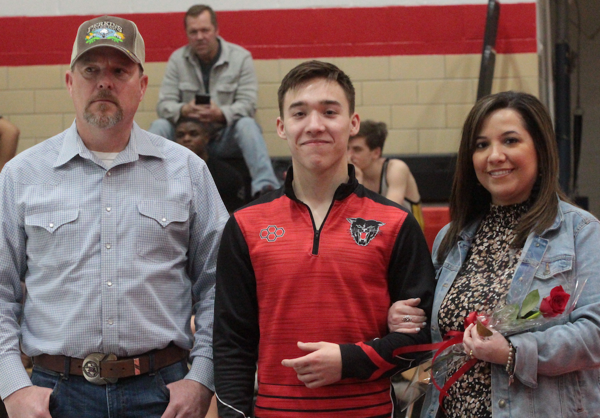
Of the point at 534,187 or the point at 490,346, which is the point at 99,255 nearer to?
the point at 490,346

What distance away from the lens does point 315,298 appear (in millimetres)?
1919

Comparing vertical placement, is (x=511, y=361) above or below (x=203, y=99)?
below

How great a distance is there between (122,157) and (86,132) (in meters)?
0.14

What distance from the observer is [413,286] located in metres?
1.97

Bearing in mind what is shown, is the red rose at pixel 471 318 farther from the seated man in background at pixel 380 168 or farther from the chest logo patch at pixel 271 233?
the seated man in background at pixel 380 168

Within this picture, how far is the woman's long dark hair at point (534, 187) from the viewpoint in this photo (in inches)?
77.1

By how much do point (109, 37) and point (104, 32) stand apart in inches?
1.0

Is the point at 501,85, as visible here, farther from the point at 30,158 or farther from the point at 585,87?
the point at 30,158

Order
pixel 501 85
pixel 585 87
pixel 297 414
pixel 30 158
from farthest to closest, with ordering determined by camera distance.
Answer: pixel 585 87 < pixel 501 85 < pixel 30 158 < pixel 297 414

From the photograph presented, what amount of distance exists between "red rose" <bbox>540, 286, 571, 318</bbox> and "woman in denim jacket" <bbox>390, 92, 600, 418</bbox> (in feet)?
0.18

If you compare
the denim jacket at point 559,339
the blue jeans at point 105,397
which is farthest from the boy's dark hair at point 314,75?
the blue jeans at point 105,397

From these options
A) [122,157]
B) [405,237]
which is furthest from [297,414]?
[122,157]

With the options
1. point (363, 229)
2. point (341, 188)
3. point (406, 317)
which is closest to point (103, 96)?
point (341, 188)

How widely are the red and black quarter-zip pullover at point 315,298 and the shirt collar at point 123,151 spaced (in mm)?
380
